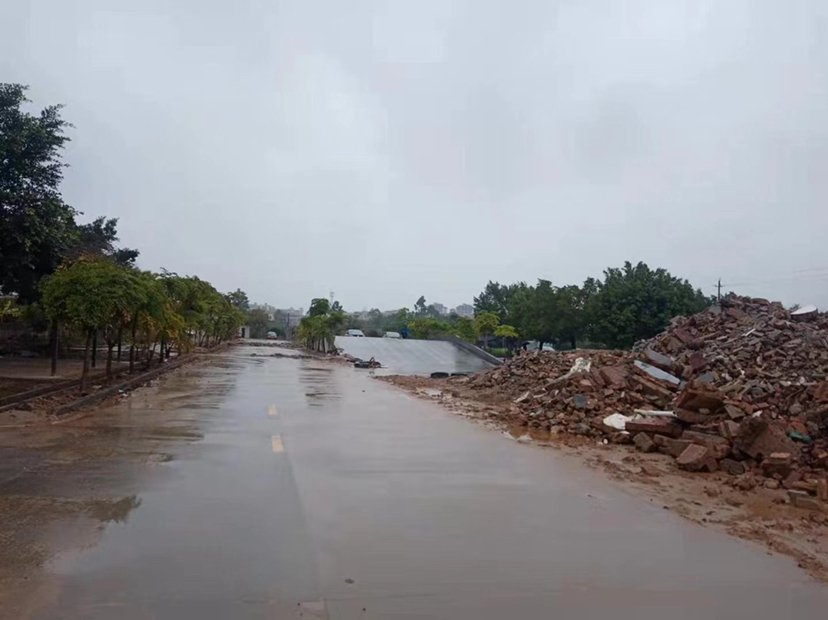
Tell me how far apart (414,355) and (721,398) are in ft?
139

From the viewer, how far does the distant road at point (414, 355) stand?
43688mm

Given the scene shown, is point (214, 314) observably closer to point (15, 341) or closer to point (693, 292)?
point (15, 341)

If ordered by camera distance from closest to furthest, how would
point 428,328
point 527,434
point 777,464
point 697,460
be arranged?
point 777,464
point 697,460
point 527,434
point 428,328

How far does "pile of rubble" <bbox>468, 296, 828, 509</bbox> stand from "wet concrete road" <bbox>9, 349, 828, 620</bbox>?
251cm

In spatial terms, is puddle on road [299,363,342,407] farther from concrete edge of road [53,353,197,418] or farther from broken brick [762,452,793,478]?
broken brick [762,452,793,478]

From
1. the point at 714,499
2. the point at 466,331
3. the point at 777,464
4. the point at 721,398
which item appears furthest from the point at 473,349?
the point at 714,499

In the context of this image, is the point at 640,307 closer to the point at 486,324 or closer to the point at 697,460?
the point at 486,324

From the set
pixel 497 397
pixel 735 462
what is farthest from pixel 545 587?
pixel 497 397

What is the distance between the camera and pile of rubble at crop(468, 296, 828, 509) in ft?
32.5

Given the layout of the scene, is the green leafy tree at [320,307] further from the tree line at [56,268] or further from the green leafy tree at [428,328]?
the tree line at [56,268]

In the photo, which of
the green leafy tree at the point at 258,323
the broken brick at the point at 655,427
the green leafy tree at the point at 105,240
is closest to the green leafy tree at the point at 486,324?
the green leafy tree at the point at 105,240

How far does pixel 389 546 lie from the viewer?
586cm

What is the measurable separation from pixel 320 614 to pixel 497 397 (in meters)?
17.5

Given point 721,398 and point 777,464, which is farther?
point 721,398
